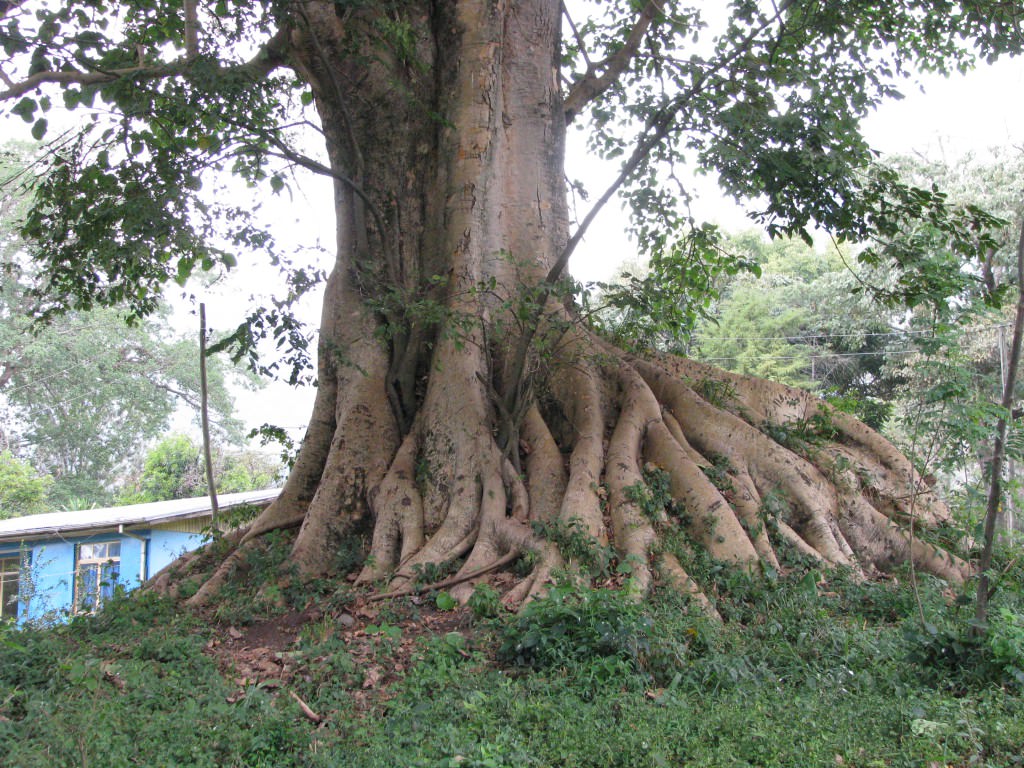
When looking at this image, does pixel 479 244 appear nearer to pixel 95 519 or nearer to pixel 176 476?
pixel 95 519

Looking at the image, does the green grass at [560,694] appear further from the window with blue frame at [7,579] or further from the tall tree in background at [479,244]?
the window with blue frame at [7,579]

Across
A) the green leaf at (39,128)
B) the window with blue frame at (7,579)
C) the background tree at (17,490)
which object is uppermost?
the green leaf at (39,128)

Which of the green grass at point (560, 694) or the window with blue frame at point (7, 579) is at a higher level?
the green grass at point (560, 694)

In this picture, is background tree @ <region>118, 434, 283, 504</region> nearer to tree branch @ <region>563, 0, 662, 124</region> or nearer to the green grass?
tree branch @ <region>563, 0, 662, 124</region>

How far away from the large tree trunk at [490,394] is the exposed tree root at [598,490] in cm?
2

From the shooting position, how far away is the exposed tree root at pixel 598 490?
6.43 meters

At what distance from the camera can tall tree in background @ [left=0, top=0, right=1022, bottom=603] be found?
21.5ft

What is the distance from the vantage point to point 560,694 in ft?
14.4

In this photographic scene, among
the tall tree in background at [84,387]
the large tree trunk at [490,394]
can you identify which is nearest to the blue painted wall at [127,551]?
the tall tree in background at [84,387]

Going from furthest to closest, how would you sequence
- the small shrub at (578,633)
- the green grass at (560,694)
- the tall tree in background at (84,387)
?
the tall tree in background at (84,387) < the small shrub at (578,633) < the green grass at (560,694)

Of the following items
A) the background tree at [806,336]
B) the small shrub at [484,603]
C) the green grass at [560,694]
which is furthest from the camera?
the background tree at [806,336]

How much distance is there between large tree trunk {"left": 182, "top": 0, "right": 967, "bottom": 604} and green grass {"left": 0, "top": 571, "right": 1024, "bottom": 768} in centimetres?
91

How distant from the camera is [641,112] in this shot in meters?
8.63

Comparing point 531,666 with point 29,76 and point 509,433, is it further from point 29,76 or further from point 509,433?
Result: point 29,76
